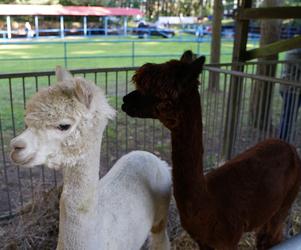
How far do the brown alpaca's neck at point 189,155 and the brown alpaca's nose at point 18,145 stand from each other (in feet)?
2.51

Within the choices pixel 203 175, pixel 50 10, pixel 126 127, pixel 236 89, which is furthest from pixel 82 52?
pixel 203 175

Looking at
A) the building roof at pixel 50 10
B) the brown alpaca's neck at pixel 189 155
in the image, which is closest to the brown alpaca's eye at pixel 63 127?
the brown alpaca's neck at pixel 189 155

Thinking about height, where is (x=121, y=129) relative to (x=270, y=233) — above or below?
below

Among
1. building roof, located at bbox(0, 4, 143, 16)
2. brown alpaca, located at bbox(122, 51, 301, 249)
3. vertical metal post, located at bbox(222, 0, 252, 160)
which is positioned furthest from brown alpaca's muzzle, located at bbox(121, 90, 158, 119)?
vertical metal post, located at bbox(222, 0, 252, 160)

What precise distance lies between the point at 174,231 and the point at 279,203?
1.11 metres

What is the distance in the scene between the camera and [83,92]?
1.30 meters

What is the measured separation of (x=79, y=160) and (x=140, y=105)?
45 cm

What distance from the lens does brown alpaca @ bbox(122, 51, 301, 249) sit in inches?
64.7

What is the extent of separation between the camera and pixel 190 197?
1.76 meters

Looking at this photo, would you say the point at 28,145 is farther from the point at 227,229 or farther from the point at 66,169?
the point at 227,229

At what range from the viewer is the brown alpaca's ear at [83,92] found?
129 cm

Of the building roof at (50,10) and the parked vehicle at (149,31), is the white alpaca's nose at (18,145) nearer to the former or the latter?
the building roof at (50,10)

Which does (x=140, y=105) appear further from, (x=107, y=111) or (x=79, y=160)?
(x=79, y=160)

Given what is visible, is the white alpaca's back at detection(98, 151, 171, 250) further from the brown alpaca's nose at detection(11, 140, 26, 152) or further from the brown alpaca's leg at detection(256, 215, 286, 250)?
the brown alpaca's leg at detection(256, 215, 286, 250)
